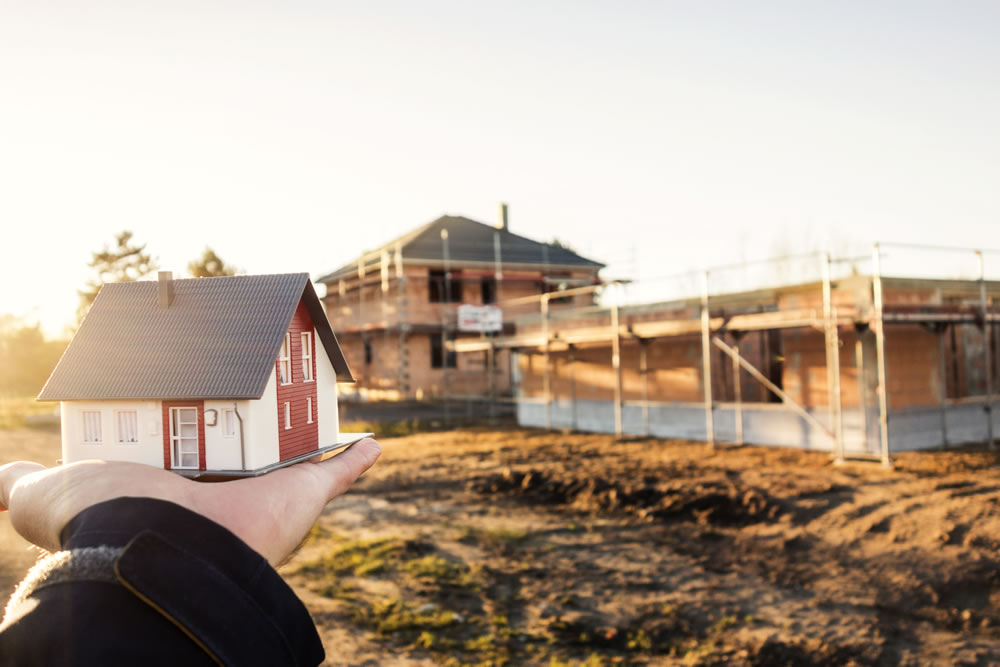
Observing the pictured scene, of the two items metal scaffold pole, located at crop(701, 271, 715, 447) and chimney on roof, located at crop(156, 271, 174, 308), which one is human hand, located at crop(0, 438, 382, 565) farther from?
metal scaffold pole, located at crop(701, 271, 715, 447)

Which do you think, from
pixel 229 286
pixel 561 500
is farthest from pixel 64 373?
pixel 561 500

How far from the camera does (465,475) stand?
14789 millimetres

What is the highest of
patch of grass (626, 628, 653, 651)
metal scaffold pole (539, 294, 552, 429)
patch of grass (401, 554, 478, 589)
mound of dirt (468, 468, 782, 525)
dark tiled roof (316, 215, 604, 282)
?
dark tiled roof (316, 215, 604, 282)

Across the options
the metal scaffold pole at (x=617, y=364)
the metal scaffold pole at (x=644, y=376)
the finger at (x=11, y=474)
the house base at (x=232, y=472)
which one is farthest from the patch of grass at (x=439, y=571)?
the metal scaffold pole at (x=617, y=364)

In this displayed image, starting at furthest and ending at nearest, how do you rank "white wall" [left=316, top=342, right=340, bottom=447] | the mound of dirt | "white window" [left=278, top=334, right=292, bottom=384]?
the mound of dirt → "white wall" [left=316, top=342, right=340, bottom=447] → "white window" [left=278, top=334, right=292, bottom=384]

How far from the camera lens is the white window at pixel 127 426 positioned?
1.44 metres

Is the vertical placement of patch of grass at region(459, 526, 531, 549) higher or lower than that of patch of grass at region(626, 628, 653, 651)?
higher

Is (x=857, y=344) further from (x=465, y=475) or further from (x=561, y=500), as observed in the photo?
(x=465, y=475)

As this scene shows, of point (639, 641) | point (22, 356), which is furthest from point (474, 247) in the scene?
point (22, 356)

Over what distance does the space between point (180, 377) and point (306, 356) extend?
1.36ft

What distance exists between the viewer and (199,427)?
4.78 feet

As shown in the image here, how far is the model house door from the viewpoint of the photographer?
4.69 feet

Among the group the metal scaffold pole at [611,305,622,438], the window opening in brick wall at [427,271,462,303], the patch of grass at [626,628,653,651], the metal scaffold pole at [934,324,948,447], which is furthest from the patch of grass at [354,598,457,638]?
the window opening in brick wall at [427,271,462,303]

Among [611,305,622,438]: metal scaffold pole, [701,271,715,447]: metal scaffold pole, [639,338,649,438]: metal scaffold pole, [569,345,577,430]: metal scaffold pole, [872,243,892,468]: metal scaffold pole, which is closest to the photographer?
[872,243,892,468]: metal scaffold pole
